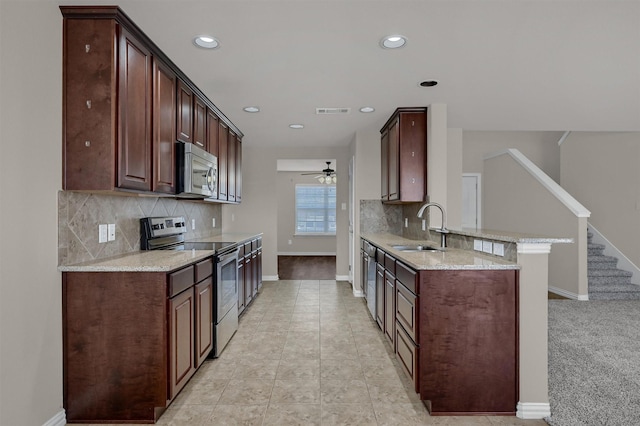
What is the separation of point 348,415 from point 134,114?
2.28m

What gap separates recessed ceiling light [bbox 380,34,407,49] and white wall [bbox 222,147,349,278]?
3.72m

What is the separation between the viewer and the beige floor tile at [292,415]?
6.61ft

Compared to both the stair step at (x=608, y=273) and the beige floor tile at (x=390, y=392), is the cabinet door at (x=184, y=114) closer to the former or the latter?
the beige floor tile at (x=390, y=392)

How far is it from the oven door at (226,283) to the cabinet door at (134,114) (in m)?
0.94

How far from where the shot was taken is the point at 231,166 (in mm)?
4656

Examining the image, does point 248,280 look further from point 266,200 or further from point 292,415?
point 292,415

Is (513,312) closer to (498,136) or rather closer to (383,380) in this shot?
(383,380)

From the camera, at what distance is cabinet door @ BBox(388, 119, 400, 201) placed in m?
3.82

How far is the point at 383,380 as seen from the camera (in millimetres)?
2518

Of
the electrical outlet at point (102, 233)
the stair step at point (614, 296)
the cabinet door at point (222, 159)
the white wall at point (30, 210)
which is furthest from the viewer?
the stair step at point (614, 296)

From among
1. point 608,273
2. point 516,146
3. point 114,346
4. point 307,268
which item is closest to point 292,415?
point 114,346

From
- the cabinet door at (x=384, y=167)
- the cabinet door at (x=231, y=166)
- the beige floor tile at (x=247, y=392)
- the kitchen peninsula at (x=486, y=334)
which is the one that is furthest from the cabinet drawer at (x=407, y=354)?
the cabinet door at (x=231, y=166)

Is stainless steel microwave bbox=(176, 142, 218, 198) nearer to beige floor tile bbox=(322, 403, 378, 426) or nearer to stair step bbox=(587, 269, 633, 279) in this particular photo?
beige floor tile bbox=(322, 403, 378, 426)

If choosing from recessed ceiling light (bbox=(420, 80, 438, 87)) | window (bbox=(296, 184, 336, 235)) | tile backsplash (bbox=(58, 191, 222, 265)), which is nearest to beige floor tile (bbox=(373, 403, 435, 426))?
tile backsplash (bbox=(58, 191, 222, 265))
